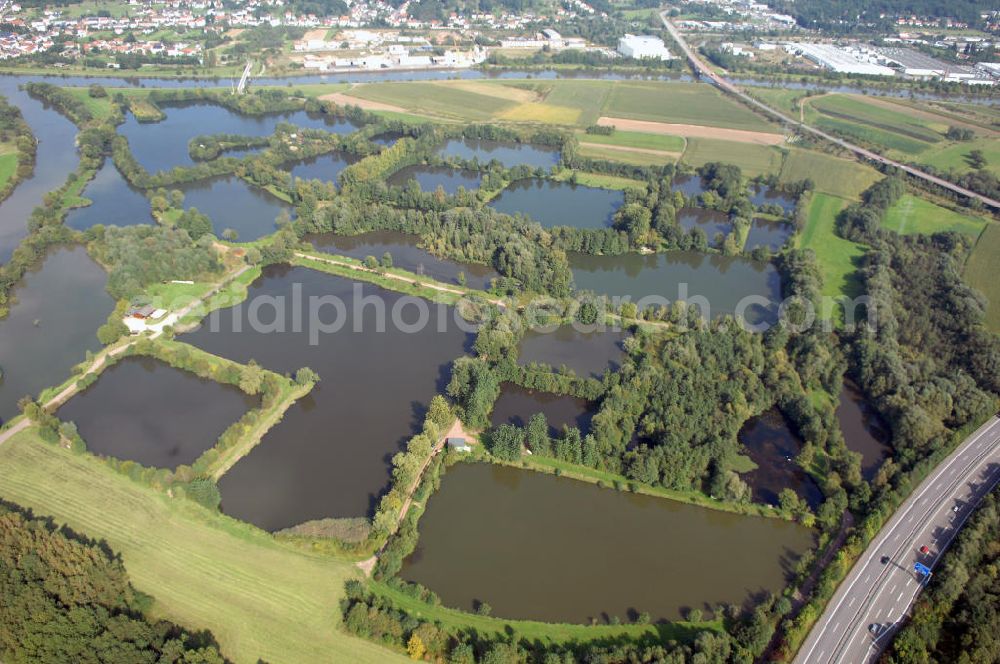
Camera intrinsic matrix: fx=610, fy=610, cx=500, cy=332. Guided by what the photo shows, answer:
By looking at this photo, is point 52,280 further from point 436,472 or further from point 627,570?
A: point 627,570

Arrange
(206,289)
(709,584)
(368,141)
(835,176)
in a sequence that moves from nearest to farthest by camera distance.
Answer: (709,584) < (206,289) < (835,176) < (368,141)

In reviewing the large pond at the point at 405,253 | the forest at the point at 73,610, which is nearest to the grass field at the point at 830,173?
the large pond at the point at 405,253

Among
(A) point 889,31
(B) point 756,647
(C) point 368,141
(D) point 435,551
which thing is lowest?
(D) point 435,551

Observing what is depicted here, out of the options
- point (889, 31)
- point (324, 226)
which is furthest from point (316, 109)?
point (889, 31)

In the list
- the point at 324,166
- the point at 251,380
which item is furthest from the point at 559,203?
the point at 251,380

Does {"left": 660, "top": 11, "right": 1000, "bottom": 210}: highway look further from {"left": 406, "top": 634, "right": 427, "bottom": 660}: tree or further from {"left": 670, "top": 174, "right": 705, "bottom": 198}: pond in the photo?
{"left": 406, "top": 634, "right": 427, "bottom": 660}: tree

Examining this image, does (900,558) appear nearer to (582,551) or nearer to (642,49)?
(582,551)

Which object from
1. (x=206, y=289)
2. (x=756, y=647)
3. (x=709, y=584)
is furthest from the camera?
(x=206, y=289)

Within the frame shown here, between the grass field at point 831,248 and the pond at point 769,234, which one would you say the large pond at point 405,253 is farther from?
the grass field at point 831,248
